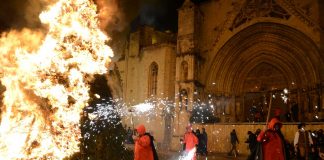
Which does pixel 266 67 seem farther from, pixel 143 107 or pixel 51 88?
pixel 51 88

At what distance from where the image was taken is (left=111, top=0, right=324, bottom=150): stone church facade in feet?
64.2

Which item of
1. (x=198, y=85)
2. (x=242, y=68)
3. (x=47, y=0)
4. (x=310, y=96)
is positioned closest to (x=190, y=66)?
(x=198, y=85)

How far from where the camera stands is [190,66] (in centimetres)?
2327

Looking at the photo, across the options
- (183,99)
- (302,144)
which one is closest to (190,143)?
(302,144)

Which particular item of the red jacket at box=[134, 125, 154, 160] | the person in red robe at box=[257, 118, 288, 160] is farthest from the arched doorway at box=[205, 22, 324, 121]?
the red jacket at box=[134, 125, 154, 160]

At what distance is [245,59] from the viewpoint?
22844 mm

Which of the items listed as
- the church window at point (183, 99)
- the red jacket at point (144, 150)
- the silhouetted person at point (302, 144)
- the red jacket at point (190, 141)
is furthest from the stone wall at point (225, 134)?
the red jacket at point (144, 150)

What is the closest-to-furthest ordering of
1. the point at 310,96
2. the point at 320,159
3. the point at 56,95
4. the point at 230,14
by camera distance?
the point at 56,95 < the point at 320,159 < the point at 310,96 < the point at 230,14

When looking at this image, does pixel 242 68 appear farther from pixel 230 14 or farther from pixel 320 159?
pixel 320 159

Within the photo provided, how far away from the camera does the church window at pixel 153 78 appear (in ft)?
92.0

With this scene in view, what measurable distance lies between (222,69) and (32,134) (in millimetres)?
16944

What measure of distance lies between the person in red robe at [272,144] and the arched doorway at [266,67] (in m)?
12.5

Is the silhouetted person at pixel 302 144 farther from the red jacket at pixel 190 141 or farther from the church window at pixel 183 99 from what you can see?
the church window at pixel 183 99

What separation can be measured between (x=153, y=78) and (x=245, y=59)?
814 centimetres
